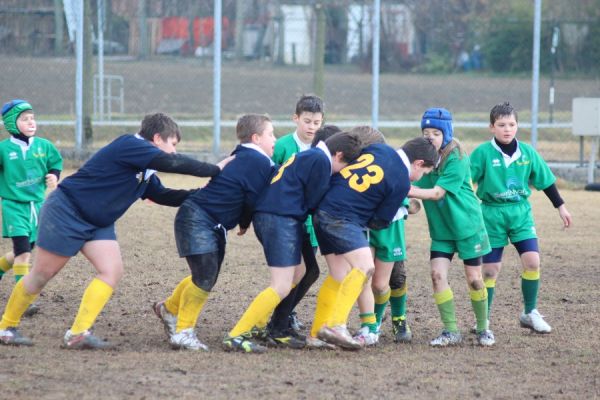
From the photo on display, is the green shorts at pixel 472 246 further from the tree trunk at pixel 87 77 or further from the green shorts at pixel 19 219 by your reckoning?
the tree trunk at pixel 87 77

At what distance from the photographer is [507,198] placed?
6.93 metres

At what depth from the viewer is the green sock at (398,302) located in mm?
6621

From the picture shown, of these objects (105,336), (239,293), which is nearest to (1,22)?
(239,293)

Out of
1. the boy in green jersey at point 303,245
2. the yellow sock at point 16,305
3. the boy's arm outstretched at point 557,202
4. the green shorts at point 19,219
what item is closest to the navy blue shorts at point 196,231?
the boy in green jersey at point 303,245

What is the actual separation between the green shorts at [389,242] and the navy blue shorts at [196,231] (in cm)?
102

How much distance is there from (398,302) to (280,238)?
1.10 m

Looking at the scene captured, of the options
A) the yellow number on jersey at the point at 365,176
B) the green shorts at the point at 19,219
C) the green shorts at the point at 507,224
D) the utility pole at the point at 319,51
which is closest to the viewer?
the yellow number on jersey at the point at 365,176

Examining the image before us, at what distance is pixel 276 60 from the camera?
1817cm

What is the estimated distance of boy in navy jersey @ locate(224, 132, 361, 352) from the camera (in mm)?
6020

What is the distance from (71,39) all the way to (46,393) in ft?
39.0

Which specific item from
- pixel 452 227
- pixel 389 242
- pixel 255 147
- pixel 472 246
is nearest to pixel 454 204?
pixel 452 227

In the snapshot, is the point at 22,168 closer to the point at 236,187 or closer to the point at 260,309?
the point at 236,187

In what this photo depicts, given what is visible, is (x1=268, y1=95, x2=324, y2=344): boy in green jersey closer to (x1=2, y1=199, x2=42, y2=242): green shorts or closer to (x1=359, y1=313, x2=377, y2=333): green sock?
(x1=359, y1=313, x2=377, y2=333): green sock

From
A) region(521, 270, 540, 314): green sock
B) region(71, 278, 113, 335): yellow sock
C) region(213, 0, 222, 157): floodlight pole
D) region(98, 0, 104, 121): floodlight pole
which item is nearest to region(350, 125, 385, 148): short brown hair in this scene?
region(521, 270, 540, 314): green sock
